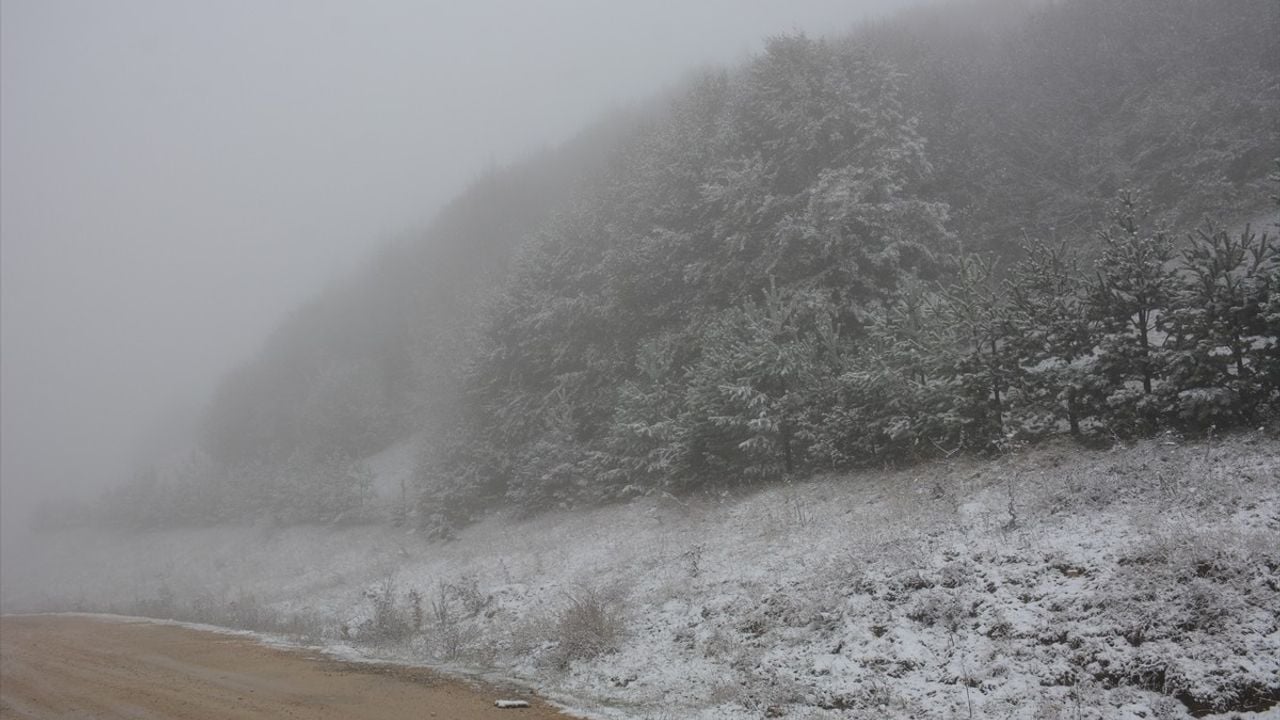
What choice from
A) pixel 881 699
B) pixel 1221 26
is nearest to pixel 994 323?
Answer: pixel 881 699

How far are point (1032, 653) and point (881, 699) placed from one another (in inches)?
71.9

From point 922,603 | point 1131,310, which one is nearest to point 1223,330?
point 1131,310

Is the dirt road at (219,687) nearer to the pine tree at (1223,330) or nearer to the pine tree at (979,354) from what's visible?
the pine tree at (979,354)

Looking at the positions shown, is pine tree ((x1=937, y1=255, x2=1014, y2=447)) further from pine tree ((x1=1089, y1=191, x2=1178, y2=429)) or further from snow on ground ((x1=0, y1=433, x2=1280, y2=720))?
pine tree ((x1=1089, y1=191, x2=1178, y2=429))

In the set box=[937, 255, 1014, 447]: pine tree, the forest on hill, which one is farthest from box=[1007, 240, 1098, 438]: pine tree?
box=[937, 255, 1014, 447]: pine tree

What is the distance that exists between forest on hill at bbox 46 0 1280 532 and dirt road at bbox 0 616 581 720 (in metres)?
10.4

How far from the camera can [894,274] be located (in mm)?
22203

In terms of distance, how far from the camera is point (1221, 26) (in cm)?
2939

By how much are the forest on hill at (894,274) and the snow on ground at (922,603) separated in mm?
1700

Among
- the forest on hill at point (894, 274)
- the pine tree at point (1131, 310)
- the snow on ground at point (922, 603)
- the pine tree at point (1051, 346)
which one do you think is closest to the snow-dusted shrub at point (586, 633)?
the snow on ground at point (922, 603)

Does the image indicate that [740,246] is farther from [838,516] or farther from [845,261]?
[838,516]

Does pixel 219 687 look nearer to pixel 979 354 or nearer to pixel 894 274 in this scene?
pixel 979 354

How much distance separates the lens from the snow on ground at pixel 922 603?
7.03 metres

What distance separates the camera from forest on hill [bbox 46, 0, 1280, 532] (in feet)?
41.8
